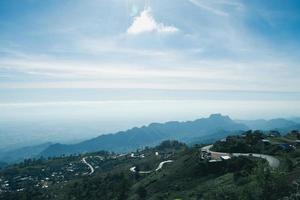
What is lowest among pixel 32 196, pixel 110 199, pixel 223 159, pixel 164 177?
pixel 32 196

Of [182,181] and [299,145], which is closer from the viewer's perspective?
[182,181]

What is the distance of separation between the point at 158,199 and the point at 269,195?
113ft

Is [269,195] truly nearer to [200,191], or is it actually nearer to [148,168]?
[200,191]

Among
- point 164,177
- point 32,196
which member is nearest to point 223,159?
point 164,177

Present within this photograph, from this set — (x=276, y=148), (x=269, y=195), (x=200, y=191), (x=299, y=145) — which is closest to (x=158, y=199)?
(x=200, y=191)

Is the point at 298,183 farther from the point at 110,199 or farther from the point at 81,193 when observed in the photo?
the point at 81,193

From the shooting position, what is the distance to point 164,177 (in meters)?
107

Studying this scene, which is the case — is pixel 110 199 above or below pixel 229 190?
below

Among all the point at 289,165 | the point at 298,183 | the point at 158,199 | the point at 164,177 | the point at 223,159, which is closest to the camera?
the point at 298,183

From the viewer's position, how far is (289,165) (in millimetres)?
71375

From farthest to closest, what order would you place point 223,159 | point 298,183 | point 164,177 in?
point 164,177 < point 223,159 < point 298,183

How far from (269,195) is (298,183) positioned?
14.8 feet

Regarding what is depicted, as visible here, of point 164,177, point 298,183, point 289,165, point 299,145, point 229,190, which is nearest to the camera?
point 298,183

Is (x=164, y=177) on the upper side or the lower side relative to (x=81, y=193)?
upper
